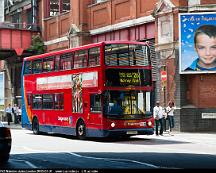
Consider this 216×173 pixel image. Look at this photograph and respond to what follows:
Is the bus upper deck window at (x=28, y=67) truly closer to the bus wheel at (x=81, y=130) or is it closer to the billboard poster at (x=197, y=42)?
the bus wheel at (x=81, y=130)

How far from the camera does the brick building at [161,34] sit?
99.7 ft

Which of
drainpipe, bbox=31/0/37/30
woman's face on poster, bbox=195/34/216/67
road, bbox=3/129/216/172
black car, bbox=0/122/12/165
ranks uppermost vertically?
drainpipe, bbox=31/0/37/30

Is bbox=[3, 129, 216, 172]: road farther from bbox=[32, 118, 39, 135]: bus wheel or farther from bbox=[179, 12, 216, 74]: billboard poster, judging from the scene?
bbox=[179, 12, 216, 74]: billboard poster

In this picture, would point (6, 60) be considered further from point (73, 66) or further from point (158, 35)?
point (73, 66)

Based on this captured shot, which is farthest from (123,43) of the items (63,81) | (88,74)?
(63,81)

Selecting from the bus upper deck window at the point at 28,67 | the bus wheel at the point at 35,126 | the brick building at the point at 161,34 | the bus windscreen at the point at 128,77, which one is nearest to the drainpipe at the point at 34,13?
the brick building at the point at 161,34

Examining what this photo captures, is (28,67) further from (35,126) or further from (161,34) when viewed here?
(161,34)

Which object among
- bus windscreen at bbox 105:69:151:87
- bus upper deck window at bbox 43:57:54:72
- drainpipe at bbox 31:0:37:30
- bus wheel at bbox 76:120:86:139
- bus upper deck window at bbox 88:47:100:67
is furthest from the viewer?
drainpipe at bbox 31:0:37:30

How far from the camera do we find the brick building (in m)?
30.4

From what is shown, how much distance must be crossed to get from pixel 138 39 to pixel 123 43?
12.3m

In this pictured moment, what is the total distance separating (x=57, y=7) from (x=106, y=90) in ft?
89.9

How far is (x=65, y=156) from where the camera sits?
16.7m

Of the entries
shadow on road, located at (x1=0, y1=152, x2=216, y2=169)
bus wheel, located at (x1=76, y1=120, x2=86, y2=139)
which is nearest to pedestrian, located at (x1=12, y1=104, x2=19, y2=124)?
bus wheel, located at (x1=76, y1=120, x2=86, y2=139)

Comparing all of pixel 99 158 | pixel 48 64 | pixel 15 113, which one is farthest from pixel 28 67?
pixel 15 113
